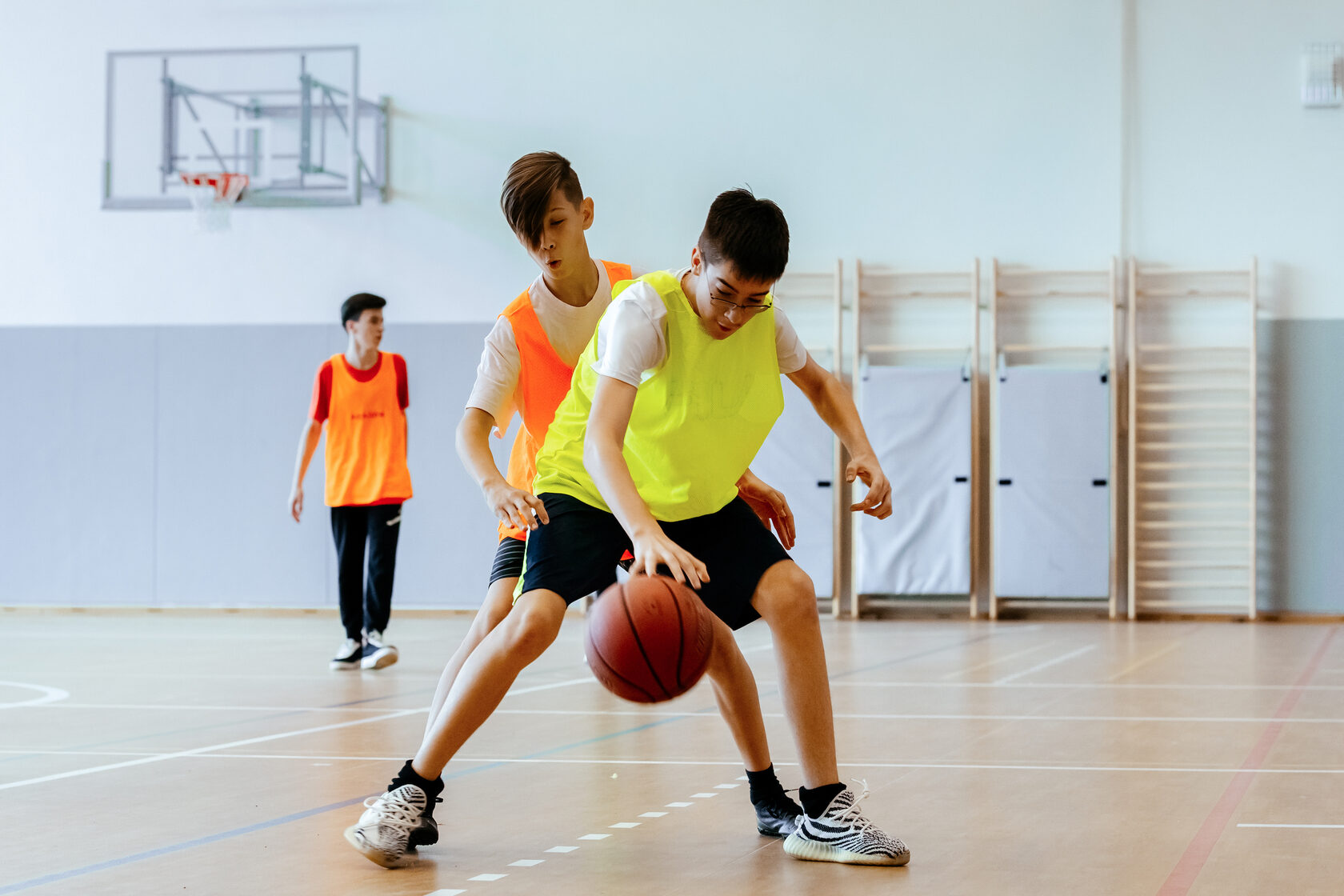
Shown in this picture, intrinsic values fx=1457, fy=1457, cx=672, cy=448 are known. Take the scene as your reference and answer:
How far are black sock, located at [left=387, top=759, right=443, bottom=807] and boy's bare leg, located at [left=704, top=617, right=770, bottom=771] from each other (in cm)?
54

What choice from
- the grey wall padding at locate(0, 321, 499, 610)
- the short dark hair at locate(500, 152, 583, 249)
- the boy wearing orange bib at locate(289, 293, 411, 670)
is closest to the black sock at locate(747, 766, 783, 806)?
the short dark hair at locate(500, 152, 583, 249)

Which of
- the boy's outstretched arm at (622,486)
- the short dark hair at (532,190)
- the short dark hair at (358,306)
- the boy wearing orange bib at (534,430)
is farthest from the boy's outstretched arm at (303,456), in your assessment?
the boy's outstretched arm at (622,486)

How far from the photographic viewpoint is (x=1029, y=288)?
395 inches

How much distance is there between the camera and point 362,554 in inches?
241

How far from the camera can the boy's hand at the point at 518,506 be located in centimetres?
251

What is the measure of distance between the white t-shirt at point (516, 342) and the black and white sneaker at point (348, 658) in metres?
3.40

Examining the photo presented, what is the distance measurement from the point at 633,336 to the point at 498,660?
60 cm

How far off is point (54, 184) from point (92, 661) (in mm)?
5581

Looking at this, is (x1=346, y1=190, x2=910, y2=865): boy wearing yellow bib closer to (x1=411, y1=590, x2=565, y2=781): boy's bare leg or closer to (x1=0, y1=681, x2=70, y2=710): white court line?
(x1=411, y1=590, x2=565, y2=781): boy's bare leg

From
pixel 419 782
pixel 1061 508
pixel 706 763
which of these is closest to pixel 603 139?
pixel 1061 508

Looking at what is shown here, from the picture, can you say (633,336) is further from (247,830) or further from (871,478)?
(247,830)

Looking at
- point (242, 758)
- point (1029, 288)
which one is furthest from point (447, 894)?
point (1029, 288)

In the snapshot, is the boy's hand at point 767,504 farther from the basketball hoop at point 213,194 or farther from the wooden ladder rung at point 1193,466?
the basketball hoop at point 213,194

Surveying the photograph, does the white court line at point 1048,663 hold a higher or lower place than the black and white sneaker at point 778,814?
lower
